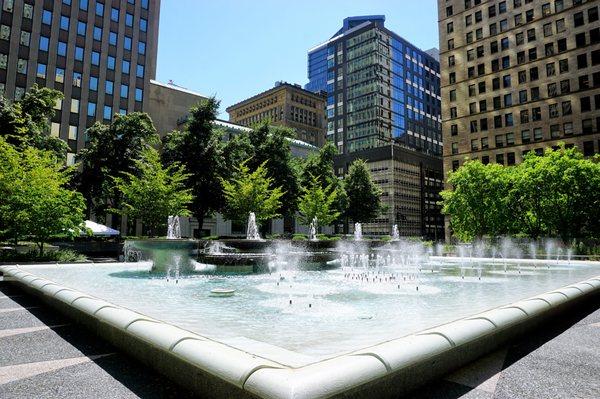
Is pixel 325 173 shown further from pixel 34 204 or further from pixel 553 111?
pixel 34 204

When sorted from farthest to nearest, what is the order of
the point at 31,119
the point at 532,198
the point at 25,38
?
the point at 25,38 → the point at 532,198 → the point at 31,119

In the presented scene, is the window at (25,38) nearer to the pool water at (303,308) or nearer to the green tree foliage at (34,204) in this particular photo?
the green tree foliage at (34,204)

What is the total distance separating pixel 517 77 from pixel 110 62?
57630 millimetres

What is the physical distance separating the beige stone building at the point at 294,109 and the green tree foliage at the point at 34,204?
6871 cm

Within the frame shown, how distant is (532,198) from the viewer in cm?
3312

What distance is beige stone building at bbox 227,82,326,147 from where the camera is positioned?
8700 centimetres

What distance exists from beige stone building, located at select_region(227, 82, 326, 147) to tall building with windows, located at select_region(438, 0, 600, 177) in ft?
116

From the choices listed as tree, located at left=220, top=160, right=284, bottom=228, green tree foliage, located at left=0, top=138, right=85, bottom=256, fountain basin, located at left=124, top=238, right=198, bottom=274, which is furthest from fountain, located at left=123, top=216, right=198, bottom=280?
tree, located at left=220, top=160, right=284, bottom=228

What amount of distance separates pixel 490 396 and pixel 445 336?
53 cm

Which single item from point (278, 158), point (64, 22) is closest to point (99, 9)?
point (64, 22)

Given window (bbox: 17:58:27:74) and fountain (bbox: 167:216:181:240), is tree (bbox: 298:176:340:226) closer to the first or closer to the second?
fountain (bbox: 167:216:181:240)

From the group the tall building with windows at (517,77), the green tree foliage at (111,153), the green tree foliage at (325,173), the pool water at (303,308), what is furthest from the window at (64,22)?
the tall building with windows at (517,77)

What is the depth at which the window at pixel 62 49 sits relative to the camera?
162ft

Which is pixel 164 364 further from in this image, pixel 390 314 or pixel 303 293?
pixel 303 293
